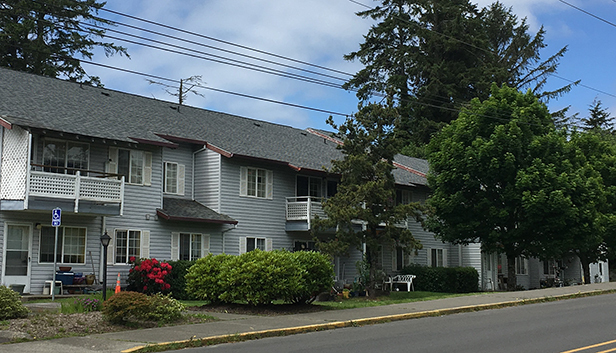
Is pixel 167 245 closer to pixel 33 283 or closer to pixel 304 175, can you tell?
pixel 33 283

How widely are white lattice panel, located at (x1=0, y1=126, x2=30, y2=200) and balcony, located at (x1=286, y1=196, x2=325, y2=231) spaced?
12718 mm

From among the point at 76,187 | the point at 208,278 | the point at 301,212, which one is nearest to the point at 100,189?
the point at 76,187

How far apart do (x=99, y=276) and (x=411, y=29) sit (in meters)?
40.6

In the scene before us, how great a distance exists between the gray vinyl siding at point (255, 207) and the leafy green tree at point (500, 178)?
7.28m

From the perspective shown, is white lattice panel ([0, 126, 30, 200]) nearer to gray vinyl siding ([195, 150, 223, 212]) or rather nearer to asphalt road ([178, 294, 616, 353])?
gray vinyl siding ([195, 150, 223, 212])

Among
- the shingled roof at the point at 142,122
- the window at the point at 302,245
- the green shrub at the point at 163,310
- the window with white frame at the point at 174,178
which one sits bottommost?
the green shrub at the point at 163,310

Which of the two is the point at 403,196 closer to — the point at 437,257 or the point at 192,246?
the point at 437,257

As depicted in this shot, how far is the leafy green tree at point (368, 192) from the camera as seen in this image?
82.0 ft

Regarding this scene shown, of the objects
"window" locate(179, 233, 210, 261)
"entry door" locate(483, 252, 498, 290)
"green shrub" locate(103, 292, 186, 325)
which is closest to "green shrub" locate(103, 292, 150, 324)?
"green shrub" locate(103, 292, 186, 325)

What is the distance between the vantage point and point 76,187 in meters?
22.8

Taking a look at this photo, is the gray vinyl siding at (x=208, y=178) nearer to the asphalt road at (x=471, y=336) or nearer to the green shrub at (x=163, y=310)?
the green shrub at (x=163, y=310)

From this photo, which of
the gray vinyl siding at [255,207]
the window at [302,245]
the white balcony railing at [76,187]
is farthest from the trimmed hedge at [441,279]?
the white balcony railing at [76,187]

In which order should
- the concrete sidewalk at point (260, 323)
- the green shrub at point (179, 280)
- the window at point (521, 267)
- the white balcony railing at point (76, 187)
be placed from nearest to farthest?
the concrete sidewalk at point (260, 323)
the white balcony railing at point (76, 187)
the green shrub at point (179, 280)
the window at point (521, 267)

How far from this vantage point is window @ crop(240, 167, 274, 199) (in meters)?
29.9
